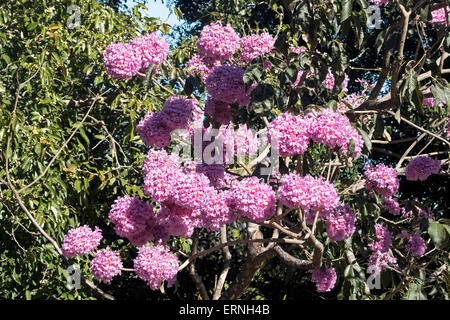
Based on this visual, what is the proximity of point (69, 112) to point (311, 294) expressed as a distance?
3658mm

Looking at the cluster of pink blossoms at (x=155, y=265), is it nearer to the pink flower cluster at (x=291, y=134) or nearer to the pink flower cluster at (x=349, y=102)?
the pink flower cluster at (x=291, y=134)

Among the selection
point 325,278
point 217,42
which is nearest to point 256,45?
point 217,42

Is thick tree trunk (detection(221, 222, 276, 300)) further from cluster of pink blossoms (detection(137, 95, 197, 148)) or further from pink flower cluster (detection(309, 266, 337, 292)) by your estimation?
cluster of pink blossoms (detection(137, 95, 197, 148))

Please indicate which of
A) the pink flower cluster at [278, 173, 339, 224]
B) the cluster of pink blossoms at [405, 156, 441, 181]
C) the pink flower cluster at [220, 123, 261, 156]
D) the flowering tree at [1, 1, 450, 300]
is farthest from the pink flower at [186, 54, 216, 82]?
the cluster of pink blossoms at [405, 156, 441, 181]

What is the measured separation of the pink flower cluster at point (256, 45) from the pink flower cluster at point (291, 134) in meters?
0.82

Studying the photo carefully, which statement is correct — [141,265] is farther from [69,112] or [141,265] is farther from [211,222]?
[69,112]

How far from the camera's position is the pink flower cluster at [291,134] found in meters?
2.02

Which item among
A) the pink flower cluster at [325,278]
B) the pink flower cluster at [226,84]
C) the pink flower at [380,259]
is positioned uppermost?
the pink flower cluster at [226,84]

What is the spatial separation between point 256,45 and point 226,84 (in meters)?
0.56

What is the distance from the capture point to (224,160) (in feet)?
8.04

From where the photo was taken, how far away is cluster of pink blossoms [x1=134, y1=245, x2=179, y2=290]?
2.33 m

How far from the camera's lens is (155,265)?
2.33 metres

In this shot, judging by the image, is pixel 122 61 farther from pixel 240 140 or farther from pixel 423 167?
pixel 423 167

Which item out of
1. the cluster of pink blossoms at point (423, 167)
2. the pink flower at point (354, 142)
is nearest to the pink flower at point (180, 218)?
the pink flower at point (354, 142)
